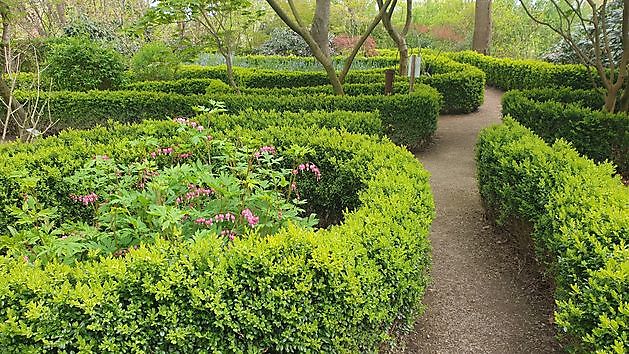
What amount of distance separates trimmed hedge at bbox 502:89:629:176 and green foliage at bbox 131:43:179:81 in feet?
24.5

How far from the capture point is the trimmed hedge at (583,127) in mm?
5762

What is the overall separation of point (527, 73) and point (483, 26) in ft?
16.9

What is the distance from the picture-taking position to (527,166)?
3762 mm

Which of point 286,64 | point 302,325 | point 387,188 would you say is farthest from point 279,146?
point 286,64

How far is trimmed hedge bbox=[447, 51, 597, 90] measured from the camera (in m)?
9.59

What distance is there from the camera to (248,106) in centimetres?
712

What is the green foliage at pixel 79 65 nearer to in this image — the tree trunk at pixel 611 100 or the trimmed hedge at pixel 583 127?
the trimmed hedge at pixel 583 127

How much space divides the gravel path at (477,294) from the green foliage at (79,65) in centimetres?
785

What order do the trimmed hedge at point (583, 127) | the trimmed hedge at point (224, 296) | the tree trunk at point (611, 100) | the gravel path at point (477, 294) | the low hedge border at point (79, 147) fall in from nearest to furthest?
the trimmed hedge at point (224, 296) → the gravel path at point (477, 294) → the low hedge border at point (79, 147) → the trimmed hedge at point (583, 127) → the tree trunk at point (611, 100)

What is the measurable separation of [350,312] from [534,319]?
5.73 feet

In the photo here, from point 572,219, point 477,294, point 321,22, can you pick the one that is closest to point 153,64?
point 321,22

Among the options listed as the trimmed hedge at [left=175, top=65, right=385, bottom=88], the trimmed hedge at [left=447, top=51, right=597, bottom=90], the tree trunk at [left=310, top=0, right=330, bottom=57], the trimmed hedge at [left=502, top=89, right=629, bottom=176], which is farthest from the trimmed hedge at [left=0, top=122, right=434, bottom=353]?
the tree trunk at [left=310, top=0, right=330, bottom=57]

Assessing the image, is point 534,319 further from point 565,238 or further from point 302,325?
point 302,325

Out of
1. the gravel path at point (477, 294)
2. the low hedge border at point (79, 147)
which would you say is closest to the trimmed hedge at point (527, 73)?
the gravel path at point (477, 294)
